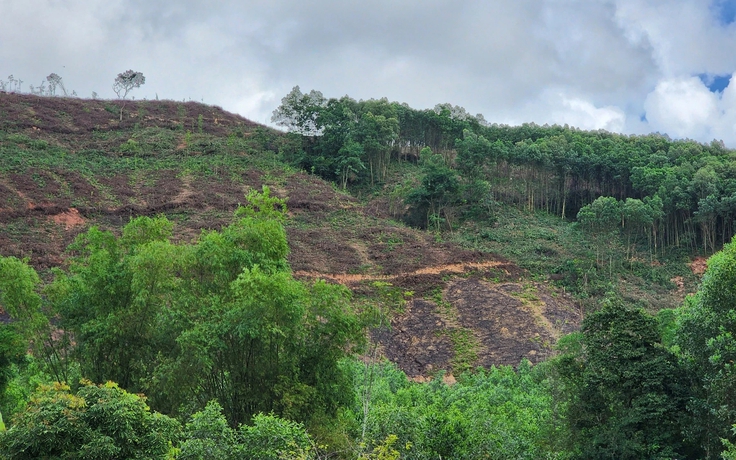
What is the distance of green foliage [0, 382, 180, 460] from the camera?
9328mm

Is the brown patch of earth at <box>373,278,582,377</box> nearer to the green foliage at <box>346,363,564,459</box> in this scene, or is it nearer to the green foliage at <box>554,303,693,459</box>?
the green foliage at <box>346,363,564,459</box>

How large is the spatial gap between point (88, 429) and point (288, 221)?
1386 inches

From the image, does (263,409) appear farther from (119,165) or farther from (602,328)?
(119,165)

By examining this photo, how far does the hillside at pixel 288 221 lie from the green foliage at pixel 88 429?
51.4ft

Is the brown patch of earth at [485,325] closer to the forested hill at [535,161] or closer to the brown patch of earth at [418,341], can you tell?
the brown patch of earth at [418,341]

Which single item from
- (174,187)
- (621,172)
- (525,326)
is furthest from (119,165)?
(621,172)

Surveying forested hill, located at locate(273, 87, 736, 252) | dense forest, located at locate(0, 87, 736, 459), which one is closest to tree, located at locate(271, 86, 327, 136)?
forested hill, located at locate(273, 87, 736, 252)

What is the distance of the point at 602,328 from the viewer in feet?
53.2

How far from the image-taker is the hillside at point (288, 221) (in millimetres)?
33469

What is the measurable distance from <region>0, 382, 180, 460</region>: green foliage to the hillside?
15657 mm

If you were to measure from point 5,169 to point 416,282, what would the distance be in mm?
29608

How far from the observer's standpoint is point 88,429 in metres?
9.51

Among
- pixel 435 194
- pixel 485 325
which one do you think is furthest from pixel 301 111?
pixel 485 325

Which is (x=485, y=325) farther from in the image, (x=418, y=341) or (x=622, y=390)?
(x=622, y=390)
